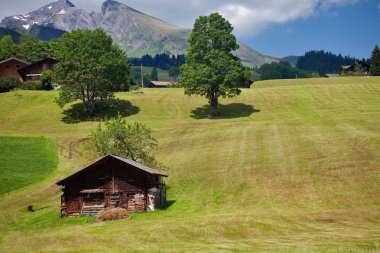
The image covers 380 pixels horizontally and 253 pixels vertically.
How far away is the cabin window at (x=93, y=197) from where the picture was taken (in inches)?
1817

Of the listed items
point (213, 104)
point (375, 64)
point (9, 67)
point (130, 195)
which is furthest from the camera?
point (375, 64)

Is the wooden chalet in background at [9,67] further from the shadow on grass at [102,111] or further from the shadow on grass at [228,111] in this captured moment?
the shadow on grass at [228,111]

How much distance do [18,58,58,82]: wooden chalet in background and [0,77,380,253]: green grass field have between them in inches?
640

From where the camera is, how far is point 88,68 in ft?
295

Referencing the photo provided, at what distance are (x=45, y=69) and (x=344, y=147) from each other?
85.7 meters

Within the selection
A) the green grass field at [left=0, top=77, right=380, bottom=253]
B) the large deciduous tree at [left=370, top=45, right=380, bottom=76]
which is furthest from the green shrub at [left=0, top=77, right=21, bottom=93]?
the large deciduous tree at [left=370, top=45, right=380, bottom=76]

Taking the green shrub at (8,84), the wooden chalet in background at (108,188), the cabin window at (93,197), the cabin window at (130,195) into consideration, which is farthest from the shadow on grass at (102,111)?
the cabin window at (130,195)

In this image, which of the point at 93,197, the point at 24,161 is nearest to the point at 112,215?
the point at 93,197

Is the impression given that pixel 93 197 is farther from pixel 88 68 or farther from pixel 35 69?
pixel 35 69

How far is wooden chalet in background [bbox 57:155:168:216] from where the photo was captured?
45.5 metres

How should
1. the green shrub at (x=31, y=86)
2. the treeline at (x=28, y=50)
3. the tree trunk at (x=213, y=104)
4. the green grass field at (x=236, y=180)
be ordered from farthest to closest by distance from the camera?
the treeline at (x=28, y=50) → the green shrub at (x=31, y=86) → the tree trunk at (x=213, y=104) → the green grass field at (x=236, y=180)

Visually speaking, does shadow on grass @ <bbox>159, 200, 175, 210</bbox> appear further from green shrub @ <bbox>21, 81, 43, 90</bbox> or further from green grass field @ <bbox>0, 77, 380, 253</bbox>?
green shrub @ <bbox>21, 81, 43, 90</bbox>

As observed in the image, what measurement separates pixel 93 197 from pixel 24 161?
20.7m

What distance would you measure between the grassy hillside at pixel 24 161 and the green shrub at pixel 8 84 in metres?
42.6
